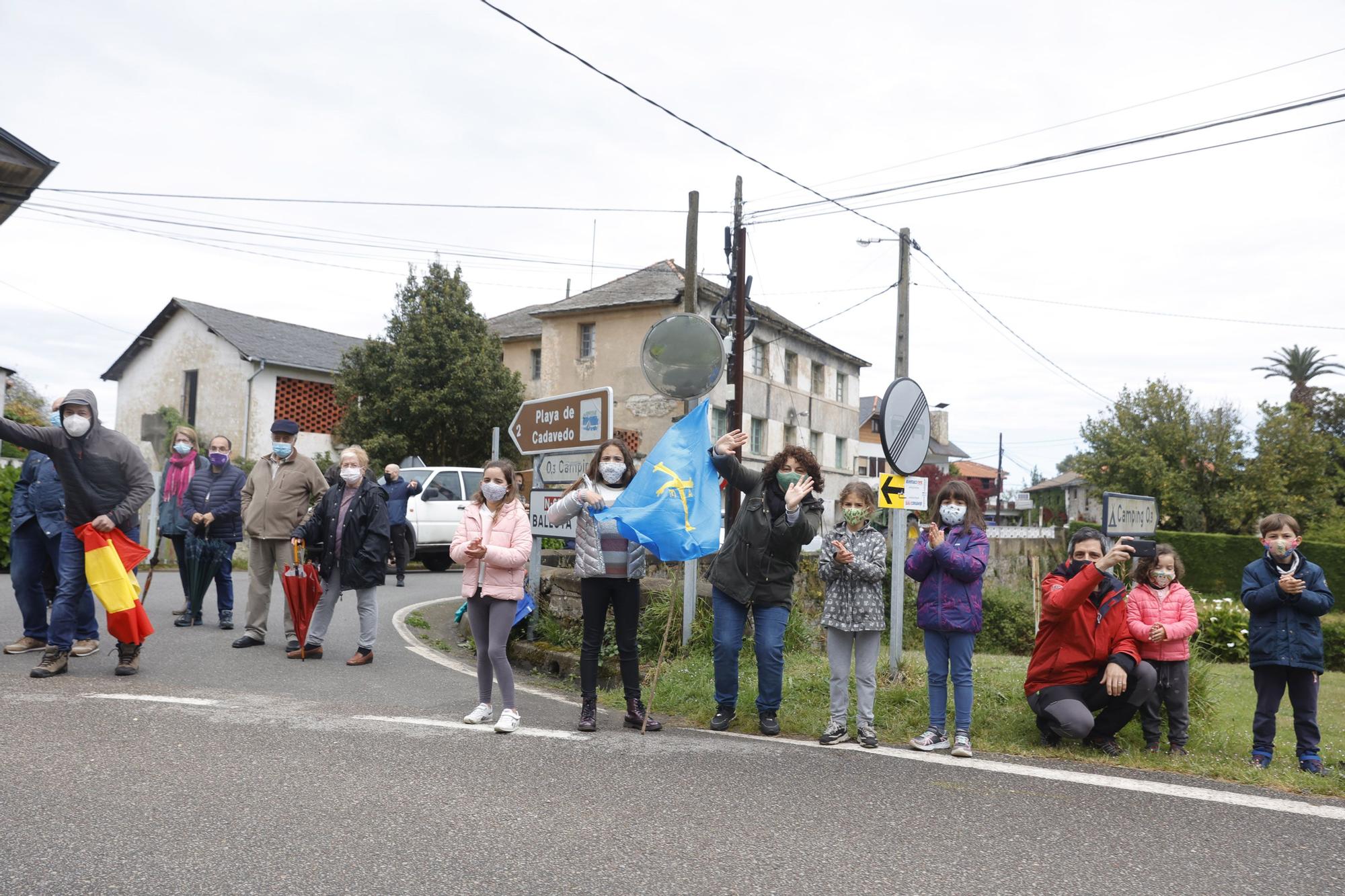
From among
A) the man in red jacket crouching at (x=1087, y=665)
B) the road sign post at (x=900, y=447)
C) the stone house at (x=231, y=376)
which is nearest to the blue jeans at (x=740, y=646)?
the road sign post at (x=900, y=447)

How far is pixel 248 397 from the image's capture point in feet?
115

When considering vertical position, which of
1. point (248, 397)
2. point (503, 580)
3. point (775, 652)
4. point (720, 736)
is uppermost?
point (248, 397)

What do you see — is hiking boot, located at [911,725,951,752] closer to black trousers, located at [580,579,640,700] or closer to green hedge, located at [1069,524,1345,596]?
black trousers, located at [580,579,640,700]

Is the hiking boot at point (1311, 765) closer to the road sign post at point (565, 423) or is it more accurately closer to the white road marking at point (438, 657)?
the white road marking at point (438, 657)

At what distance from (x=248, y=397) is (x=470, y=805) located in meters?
33.2

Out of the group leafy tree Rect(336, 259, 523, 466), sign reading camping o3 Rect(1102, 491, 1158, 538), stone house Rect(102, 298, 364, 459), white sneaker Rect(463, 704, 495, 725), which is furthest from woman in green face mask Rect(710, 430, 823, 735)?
stone house Rect(102, 298, 364, 459)

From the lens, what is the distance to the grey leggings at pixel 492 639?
255 inches

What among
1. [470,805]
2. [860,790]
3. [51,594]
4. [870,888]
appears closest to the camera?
[870,888]

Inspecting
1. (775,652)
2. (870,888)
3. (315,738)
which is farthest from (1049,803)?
(315,738)

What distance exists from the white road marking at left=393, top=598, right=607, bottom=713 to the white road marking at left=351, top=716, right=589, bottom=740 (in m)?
0.91

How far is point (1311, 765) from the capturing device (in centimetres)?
601

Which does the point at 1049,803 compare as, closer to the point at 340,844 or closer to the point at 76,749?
the point at 340,844

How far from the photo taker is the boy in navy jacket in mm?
6203

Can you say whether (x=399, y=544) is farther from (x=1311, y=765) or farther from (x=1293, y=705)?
(x=1311, y=765)
